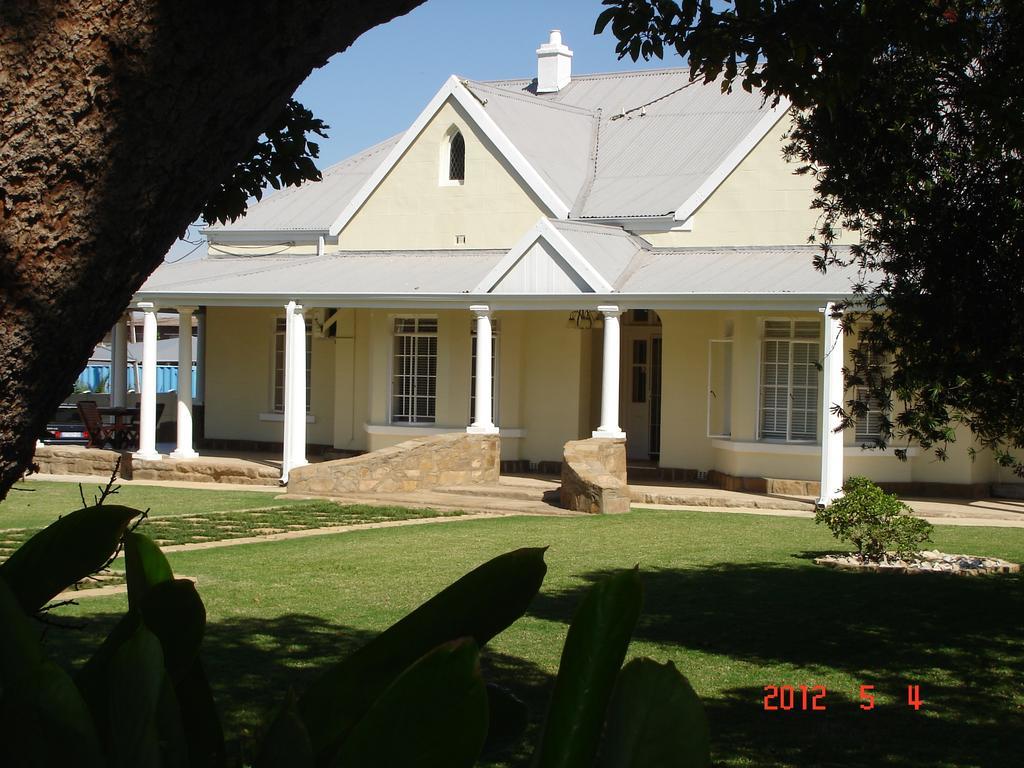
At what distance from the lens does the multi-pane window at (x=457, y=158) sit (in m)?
22.9

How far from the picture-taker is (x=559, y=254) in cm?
1981

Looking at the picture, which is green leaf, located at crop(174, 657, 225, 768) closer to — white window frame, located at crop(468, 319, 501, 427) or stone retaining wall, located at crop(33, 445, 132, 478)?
white window frame, located at crop(468, 319, 501, 427)

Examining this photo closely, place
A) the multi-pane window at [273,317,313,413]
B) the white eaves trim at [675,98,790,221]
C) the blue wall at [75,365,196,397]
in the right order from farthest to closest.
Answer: the blue wall at [75,365,196,397]
the multi-pane window at [273,317,313,413]
the white eaves trim at [675,98,790,221]

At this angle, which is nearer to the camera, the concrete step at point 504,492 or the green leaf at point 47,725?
the green leaf at point 47,725

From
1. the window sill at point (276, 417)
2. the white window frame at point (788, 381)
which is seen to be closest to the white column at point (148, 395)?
the window sill at point (276, 417)

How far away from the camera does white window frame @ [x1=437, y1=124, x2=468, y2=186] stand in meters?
22.8

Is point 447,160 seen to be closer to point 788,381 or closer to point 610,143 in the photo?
point 610,143

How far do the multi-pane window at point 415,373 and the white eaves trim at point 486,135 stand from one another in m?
2.88

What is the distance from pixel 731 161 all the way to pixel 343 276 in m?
6.86

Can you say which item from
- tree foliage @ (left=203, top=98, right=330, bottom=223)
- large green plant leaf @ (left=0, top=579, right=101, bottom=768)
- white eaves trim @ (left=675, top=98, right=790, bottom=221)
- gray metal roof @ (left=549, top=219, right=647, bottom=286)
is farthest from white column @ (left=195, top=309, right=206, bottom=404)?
large green plant leaf @ (left=0, top=579, right=101, bottom=768)

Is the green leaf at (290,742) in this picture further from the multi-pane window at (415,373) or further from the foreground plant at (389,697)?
the multi-pane window at (415,373)

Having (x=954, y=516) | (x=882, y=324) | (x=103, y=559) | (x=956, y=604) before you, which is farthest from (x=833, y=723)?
(x=954, y=516)

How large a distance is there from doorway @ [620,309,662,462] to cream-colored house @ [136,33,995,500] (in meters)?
0.04

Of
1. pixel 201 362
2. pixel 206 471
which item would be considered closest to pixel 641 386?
pixel 206 471
